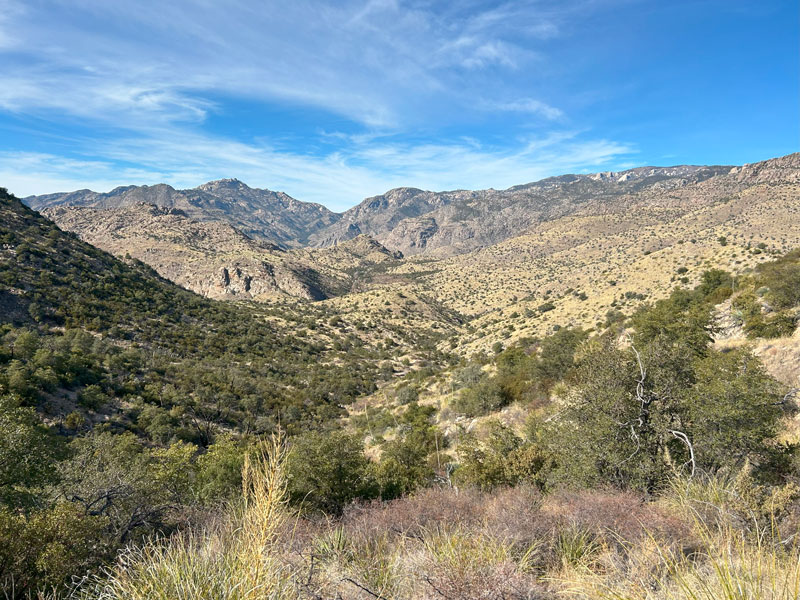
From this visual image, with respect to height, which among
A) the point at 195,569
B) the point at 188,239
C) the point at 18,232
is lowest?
the point at 195,569

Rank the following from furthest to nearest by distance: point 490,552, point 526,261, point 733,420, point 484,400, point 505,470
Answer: point 526,261 → point 484,400 → point 505,470 → point 733,420 → point 490,552

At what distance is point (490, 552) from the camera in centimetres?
423

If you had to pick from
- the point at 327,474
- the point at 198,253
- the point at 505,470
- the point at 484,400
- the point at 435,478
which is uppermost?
the point at 198,253

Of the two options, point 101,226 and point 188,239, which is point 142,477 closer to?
point 188,239

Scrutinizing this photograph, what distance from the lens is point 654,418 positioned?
30.3 ft

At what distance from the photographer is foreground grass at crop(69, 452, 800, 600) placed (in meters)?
2.71

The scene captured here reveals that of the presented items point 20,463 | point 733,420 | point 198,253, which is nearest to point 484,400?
point 733,420

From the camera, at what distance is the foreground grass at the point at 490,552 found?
271 cm

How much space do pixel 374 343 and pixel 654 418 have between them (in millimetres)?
64977

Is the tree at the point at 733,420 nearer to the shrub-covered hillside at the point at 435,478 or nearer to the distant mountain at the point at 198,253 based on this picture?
the shrub-covered hillside at the point at 435,478

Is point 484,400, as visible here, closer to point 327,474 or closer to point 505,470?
point 505,470

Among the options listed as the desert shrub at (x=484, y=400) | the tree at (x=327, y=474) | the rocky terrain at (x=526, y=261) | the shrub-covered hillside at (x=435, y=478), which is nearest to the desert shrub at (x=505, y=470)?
the shrub-covered hillside at (x=435, y=478)

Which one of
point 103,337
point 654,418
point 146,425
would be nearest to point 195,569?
point 654,418

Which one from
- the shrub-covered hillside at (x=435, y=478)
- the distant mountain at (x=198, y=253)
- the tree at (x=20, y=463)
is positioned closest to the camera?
the shrub-covered hillside at (x=435, y=478)
